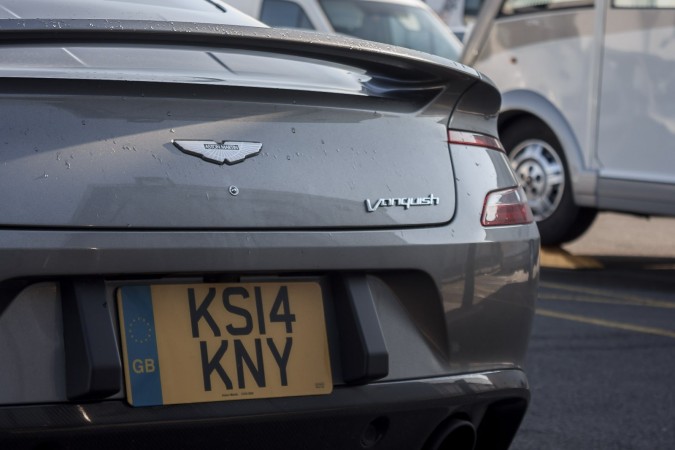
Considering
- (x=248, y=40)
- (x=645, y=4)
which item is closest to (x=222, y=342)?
(x=248, y=40)

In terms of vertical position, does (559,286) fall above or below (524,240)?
below

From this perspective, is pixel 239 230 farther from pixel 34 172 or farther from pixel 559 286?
pixel 559 286

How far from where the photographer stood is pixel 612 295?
751cm

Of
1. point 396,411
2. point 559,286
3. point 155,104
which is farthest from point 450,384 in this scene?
point 559,286

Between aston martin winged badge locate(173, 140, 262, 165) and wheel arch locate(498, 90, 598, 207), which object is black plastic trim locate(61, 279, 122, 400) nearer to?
aston martin winged badge locate(173, 140, 262, 165)

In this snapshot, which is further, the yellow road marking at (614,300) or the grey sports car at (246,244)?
the yellow road marking at (614,300)

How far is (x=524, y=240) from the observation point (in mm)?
3363

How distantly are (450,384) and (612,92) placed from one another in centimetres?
574

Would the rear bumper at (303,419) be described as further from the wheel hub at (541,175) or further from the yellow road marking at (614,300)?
the wheel hub at (541,175)

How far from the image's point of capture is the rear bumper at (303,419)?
2713 millimetres

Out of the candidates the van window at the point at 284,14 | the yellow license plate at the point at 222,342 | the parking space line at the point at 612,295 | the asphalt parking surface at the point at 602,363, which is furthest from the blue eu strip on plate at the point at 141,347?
the van window at the point at 284,14

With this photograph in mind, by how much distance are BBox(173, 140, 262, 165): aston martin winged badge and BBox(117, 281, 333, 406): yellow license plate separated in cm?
26

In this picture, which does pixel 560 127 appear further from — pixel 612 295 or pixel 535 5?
pixel 612 295

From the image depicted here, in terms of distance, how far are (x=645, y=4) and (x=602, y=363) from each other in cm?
334
